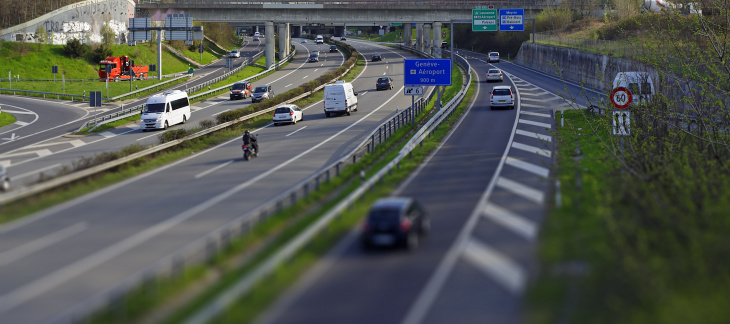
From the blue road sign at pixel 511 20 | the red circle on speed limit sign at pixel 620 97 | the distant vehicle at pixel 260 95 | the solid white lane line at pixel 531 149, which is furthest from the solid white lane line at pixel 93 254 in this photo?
the blue road sign at pixel 511 20

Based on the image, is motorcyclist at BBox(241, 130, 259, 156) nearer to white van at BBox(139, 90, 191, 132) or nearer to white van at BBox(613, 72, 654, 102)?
white van at BBox(139, 90, 191, 132)

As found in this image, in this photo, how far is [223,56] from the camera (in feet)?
379

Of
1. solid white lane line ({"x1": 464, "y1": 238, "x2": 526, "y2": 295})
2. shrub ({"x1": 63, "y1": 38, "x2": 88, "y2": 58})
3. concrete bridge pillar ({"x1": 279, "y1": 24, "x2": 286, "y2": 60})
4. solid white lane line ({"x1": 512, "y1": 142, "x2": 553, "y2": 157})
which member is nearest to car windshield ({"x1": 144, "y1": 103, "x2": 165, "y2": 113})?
solid white lane line ({"x1": 512, "y1": 142, "x2": 553, "y2": 157})

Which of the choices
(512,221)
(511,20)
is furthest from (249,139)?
(511,20)

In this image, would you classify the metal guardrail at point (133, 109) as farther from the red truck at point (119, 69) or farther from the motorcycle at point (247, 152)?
the motorcycle at point (247, 152)

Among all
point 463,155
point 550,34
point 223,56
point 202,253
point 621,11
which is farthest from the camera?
point 223,56

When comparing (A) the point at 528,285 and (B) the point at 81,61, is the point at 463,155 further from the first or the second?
(B) the point at 81,61

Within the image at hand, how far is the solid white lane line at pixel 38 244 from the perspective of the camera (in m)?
16.5

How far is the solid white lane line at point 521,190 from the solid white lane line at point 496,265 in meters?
5.68

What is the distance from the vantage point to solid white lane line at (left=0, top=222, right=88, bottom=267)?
1645cm

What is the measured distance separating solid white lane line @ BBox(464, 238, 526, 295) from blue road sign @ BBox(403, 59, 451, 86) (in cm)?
2988

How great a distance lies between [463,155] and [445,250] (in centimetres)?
1554

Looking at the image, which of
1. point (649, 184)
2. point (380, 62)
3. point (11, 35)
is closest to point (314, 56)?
point (380, 62)

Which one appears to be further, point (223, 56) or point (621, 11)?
point (223, 56)
